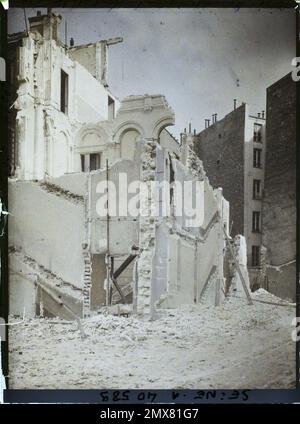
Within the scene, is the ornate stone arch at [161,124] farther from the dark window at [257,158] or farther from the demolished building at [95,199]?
the dark window at [257,158]

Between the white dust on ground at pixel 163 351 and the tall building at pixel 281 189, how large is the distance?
0.93ft

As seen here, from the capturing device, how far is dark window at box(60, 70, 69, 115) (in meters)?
5.17

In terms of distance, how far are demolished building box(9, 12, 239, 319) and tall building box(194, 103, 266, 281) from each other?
0.12m

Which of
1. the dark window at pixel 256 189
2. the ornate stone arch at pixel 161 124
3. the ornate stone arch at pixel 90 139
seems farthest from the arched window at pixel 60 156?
the dark window at pixel 256 189

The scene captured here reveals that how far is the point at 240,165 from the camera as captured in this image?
201 inches

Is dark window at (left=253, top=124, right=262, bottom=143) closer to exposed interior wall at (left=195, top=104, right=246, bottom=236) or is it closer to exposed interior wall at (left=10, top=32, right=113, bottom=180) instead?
exposed interior wall at (left=195, top=104, right=246, bottom=236)

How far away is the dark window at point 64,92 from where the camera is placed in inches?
204

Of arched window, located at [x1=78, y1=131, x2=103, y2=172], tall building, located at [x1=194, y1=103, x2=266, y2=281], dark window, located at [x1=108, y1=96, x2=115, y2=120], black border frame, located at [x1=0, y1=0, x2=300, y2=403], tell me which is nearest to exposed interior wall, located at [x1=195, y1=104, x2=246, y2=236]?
tall building, located at [x1=194, y1=103, x2=266, y2=281]

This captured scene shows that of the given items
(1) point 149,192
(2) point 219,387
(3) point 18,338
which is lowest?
(2) point 219,387

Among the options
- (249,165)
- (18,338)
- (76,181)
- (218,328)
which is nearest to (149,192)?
(76,181)

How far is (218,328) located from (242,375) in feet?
1.68

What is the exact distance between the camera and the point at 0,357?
4.80 m

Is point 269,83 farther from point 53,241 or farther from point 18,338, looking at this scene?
point 18,338
